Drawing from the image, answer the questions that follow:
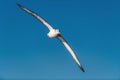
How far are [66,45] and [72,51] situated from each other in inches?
63.5

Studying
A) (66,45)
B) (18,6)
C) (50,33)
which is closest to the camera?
(50,33)

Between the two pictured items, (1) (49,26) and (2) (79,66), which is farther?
(2) (79,66)

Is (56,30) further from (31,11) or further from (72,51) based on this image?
(72,51)

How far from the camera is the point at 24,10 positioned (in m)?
51.9

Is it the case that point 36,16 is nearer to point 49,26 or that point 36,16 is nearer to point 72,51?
point 49,26

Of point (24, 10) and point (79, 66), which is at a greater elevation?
point (24, 10)

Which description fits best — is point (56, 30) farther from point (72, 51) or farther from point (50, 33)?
point (72, 51)

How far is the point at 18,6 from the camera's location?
52344 mm

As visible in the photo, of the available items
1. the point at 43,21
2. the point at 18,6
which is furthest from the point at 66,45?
the point at 18,6

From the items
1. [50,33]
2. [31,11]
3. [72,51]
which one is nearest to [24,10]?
[31,11]

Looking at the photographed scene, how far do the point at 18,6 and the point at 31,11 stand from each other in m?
1.91

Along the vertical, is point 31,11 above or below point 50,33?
above

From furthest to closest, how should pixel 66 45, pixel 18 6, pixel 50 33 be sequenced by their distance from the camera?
pixel 66 45
pixel 18 6
pixel 50 33

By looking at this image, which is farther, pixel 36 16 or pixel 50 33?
pixel 36 16
